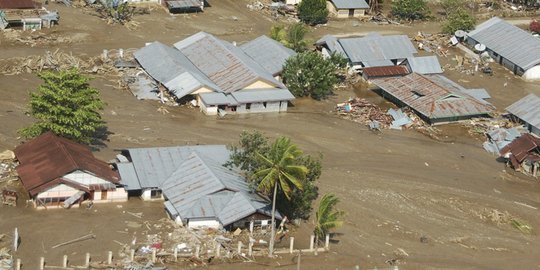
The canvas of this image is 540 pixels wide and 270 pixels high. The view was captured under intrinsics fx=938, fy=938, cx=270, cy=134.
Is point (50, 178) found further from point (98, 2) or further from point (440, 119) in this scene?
point (98, 2)

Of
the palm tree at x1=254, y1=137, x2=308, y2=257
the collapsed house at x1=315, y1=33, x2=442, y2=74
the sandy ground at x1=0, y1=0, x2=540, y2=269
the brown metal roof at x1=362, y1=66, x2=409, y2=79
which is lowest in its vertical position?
the sandy ground at x1=0, y1=0, x2=540, y2=269

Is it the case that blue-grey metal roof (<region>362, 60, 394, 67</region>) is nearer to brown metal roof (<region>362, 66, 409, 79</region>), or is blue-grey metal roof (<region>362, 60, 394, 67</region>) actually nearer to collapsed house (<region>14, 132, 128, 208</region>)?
brown metal roof (<region>362, 66, 409, 79</region>)

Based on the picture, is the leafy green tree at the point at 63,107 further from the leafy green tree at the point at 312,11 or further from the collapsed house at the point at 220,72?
the leafy green tree at the point at 312,11

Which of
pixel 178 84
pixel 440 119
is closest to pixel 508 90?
pixel 440 119

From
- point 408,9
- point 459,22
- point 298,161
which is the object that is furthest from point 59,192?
point 408,9

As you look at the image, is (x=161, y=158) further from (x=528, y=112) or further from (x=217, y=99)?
(x=528, y=112)

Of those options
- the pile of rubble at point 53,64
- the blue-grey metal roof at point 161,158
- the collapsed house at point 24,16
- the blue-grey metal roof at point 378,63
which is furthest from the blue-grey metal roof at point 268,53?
the blue-grey metal roof at point 161,158

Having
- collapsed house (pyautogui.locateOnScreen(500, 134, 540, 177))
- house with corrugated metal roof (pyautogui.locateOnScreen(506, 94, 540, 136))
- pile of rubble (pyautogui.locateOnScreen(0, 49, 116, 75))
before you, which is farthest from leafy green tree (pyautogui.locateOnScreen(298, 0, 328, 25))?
collapsed house (pyautogui.locateOnScreen(500, 134, 540, 177))
